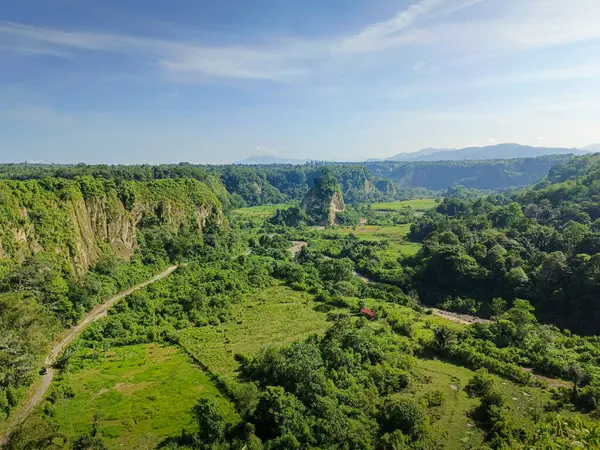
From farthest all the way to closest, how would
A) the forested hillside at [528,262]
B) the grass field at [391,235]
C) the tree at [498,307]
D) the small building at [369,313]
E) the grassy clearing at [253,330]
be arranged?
the grass field at [391,235]
the tree at [498,307]
the forested hillside at [528,262]
the small building at [369,313]
the grassy clearing at [253,330]

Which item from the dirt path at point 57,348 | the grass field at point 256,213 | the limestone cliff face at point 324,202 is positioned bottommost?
the dirt path at point 57,348

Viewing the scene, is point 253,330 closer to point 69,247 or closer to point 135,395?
point 135,395


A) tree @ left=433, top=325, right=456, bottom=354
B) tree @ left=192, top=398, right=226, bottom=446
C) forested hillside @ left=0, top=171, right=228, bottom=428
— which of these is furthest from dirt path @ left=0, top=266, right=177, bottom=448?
tree @ left=433, top=325, right=456, bottom=354

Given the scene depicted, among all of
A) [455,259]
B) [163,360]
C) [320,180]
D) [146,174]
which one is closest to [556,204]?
[455,259]

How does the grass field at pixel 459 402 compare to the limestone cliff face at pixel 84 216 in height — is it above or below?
below

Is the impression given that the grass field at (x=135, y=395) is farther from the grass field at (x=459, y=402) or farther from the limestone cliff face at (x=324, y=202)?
the limestone cliff face at (x=324, y=202)

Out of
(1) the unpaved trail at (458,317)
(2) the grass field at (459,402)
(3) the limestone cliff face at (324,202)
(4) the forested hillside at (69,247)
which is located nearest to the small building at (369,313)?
(1) the unpaved trail at (458,317)

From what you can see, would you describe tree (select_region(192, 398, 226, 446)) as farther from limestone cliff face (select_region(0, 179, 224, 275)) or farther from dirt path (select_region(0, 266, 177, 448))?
limestone cliff face (select_region(0, 179, 224, 275))

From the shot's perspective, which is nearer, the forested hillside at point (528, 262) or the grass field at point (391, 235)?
the forested hillside at point (528, 262)
